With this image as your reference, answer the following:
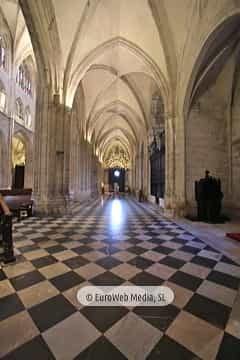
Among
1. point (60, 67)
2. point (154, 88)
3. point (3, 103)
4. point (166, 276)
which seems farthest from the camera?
point (3, 103)

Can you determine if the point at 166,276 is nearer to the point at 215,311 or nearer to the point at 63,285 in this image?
the point at 215,311

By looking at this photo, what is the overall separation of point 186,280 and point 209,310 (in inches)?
20.1

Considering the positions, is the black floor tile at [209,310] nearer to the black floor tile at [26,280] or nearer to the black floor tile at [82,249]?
the black floor tile at [26,280]

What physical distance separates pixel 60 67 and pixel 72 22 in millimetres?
1773

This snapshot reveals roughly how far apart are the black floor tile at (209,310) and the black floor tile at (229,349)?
0.11 metres

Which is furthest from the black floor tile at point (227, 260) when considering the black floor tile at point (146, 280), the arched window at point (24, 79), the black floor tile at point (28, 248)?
the arched window at point (24, 79)

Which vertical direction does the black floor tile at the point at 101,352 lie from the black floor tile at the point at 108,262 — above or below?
above

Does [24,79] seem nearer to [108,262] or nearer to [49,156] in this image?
[49,156]

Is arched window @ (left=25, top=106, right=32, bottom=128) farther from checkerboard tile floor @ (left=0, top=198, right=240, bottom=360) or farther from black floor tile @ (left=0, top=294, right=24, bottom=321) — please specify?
black floor tile @ (left=0, top=294, right=24, bottom=321)

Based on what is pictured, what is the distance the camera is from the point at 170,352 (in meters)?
1.14

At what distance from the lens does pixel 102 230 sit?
4410 mm

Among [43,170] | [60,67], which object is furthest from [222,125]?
[43,170]

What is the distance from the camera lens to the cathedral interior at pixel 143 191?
135 centimetres

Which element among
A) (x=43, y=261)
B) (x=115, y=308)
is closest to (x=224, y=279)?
(x=115, y=308)
